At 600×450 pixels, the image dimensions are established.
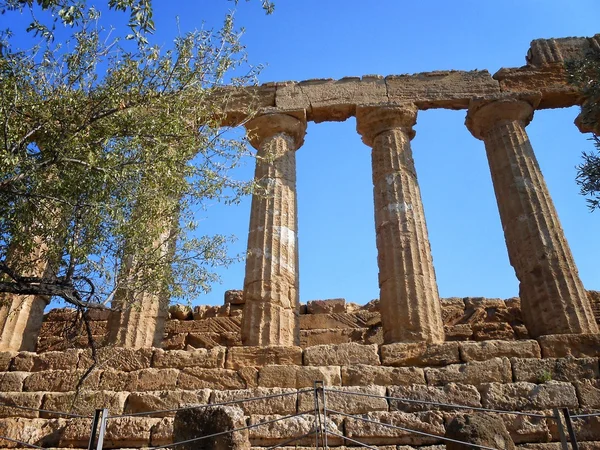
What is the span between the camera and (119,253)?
9141 millimetres

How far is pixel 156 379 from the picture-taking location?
8.95m

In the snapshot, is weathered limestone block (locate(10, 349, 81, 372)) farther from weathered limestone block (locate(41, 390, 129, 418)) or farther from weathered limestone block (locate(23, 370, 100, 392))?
weathered limestone block (locate(41, 390, 129, 418))

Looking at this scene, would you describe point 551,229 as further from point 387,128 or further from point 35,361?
point 35,361

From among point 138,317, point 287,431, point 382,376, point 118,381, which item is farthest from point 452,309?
point 118,381

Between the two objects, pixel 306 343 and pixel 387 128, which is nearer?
pixel 387 128

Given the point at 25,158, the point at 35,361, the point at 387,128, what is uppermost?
the point at 387,128

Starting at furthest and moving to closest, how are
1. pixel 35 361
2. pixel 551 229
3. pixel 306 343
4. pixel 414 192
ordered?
pixel 306 343 → pixel 414 192 → pixel 551 229 → pixel 35 361

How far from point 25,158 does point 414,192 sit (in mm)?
7486

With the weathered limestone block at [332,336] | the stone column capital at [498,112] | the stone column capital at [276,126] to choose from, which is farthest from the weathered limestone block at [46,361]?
the stone column capital at [498,112]

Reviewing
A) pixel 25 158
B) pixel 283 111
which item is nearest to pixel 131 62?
pixel 25 158

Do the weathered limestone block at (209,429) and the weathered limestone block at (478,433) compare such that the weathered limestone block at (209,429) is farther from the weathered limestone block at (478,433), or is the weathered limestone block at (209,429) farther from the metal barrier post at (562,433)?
the metal barrier post at (562,433)

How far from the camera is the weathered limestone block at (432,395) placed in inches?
320

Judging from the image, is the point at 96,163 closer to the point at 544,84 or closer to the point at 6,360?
the point at 6,360

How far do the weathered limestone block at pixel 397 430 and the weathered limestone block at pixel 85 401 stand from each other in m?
3.59
